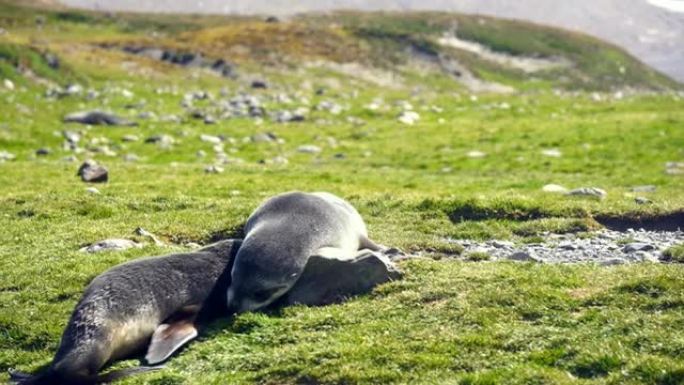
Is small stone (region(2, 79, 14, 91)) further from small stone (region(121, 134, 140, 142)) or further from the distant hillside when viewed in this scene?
small stone (region(121, 134, 140, 142))

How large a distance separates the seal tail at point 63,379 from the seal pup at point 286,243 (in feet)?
7.86

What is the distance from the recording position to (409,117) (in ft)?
203

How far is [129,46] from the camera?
392ft

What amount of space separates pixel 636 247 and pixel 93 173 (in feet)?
69.3

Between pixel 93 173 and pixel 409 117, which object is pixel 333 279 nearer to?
pixel 93 173

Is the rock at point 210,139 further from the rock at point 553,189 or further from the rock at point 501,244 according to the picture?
the rock at point 501,244

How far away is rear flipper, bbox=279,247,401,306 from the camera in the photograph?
16344mm

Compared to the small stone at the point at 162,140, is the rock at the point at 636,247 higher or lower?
higher

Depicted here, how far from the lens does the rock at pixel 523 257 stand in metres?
18.9

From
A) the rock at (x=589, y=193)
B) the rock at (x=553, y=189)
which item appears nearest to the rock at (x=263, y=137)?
the rock at (x=553, y=189)

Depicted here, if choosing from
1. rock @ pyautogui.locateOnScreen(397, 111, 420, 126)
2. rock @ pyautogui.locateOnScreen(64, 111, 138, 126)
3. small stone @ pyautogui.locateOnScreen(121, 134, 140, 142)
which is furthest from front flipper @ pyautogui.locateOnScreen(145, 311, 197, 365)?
rock @ pyautogui.locateOnScreen(397, 111, 420, 126)

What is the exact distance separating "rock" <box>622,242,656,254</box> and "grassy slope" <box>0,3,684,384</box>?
2.74 meters

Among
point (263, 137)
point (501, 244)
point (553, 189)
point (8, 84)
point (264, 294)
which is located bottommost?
point (8, 84)

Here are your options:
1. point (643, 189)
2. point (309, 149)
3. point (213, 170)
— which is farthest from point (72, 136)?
point (643, 189)
